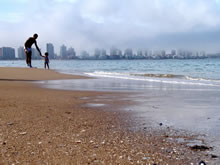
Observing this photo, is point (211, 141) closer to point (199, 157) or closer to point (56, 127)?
point (199, 157)

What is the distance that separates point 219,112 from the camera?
5492 mm

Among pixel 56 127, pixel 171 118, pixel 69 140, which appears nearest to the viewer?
pixel 69 140

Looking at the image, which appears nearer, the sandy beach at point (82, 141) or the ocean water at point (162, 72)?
the sandy beach at point (82, 141)

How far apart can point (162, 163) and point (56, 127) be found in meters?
1.83

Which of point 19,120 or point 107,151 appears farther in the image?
point 19,120

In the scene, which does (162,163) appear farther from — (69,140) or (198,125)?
(198,125)

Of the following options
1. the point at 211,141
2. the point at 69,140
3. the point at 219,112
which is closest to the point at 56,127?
the point at 69,140

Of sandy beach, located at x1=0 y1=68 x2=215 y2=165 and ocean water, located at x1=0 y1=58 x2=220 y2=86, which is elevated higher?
sandy beach, located at x1=0 y1=68 x2=215 y2=165

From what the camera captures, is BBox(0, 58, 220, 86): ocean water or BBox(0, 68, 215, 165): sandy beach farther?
BBox(0, 58, 220, 86): ocean water

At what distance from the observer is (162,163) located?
2744mm

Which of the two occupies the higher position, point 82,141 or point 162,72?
point 82,141

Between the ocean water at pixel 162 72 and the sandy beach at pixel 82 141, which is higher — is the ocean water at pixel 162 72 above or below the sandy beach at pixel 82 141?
below

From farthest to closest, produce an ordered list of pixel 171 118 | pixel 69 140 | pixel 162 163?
pixel 171 118 → pixel 69 140 → pixel 162 163

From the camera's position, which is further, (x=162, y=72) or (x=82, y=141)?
(x=162, y=72)
